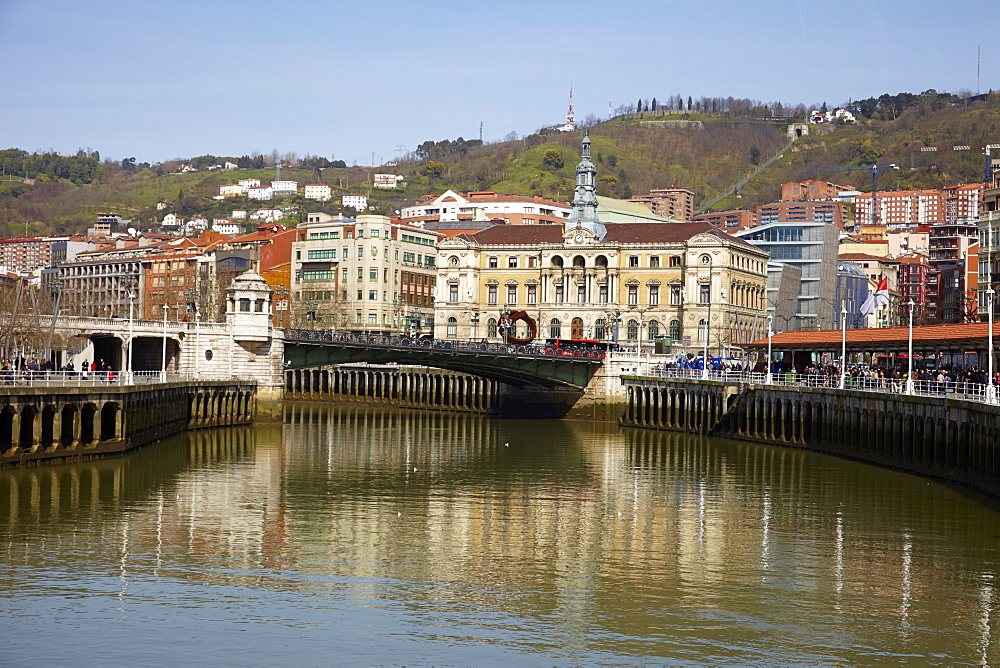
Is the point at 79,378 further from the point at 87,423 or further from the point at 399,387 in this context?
the point at 399,387

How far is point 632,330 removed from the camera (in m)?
169

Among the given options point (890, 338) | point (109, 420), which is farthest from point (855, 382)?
point (109, 420)

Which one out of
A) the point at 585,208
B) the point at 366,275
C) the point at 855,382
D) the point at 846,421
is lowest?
the point at 846,421

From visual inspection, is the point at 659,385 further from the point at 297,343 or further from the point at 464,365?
the point at 297,343

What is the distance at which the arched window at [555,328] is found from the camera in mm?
171500

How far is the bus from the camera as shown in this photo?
119 meters

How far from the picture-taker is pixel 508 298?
17475 cm

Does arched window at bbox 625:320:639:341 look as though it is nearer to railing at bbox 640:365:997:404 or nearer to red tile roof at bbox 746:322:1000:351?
red tile roof at bbox 746:322:1000:351

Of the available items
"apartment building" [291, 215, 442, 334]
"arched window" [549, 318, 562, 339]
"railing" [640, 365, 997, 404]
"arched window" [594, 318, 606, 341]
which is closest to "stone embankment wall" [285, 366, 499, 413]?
"railing" [640, 365, 997, 404]

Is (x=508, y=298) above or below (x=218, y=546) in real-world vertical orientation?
above

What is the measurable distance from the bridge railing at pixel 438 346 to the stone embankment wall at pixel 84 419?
21311 millimetres

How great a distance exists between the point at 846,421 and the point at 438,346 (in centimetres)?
4414

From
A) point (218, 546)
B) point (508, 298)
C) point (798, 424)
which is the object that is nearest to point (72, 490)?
point (218, 546)

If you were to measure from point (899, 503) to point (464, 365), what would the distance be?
63.6 meters
